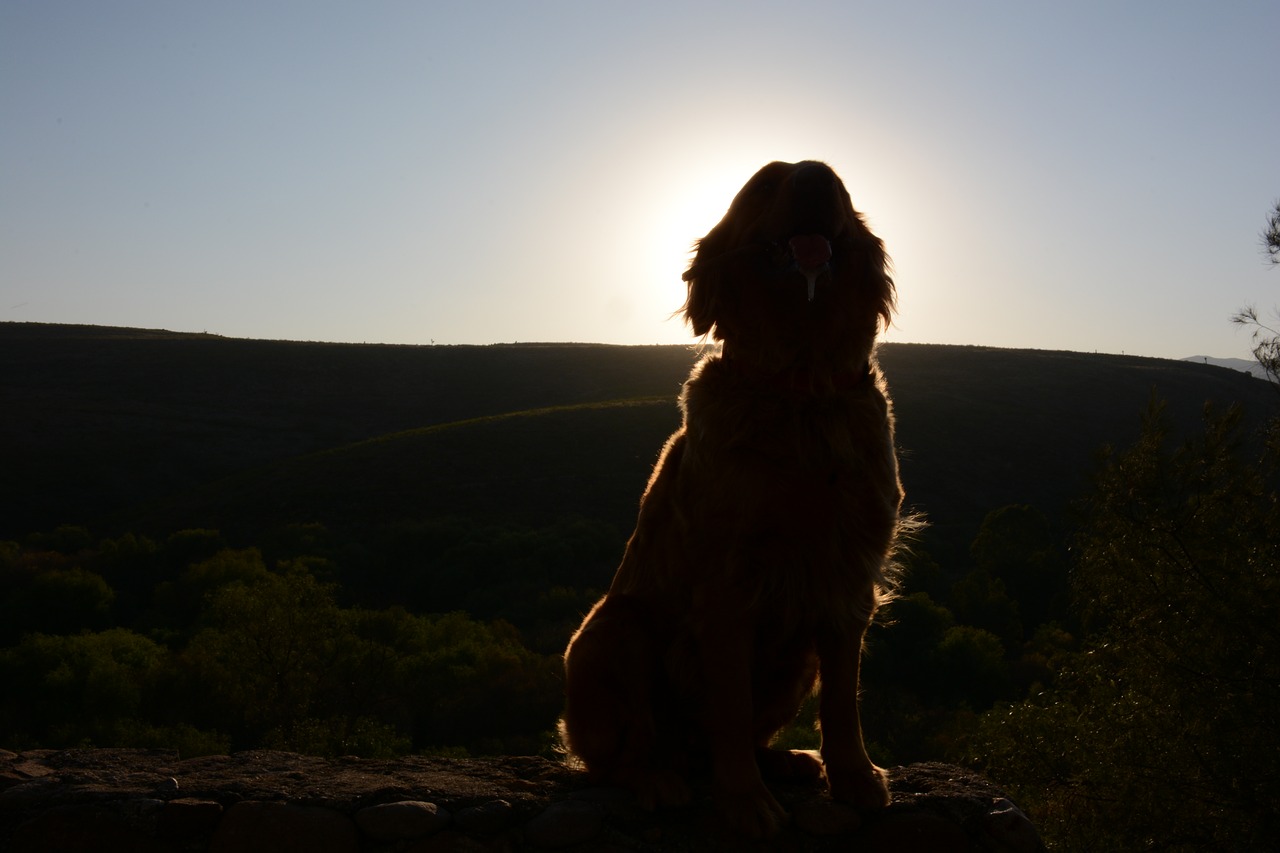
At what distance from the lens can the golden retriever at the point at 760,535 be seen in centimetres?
328

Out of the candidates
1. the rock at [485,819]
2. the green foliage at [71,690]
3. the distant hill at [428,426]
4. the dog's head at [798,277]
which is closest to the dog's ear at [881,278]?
the dog's head at [798,277]

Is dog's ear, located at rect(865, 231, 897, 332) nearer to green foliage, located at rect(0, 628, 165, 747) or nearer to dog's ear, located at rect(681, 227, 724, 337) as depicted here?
dog's ear, located at rect(681, 227, 724, 337)

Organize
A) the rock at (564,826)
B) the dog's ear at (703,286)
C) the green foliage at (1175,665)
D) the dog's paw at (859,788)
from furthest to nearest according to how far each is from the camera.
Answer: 1. the green foliage at (1175,665)
2. the dog's ear at (703,286)
3. the dog's paw at (859,788)
4. the rock at (564,826)

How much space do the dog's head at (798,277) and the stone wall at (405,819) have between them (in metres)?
1.67

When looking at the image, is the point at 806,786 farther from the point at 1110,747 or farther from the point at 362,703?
the point at 362,703

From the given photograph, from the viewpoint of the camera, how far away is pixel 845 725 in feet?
11.4

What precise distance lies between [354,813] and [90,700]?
15971 mm

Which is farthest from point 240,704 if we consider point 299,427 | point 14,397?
point 14,397

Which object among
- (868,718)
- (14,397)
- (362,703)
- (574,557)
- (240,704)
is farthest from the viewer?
(14,397)

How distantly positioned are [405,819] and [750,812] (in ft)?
3.88

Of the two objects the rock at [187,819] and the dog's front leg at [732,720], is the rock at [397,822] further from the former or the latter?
the dog's front leg at [732,720]

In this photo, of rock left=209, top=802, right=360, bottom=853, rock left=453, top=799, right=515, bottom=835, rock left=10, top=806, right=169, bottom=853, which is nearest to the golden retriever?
rock left=453, top=799, right=515, bottom=835

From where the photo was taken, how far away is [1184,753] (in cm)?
650

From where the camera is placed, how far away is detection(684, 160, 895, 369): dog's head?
3.40 meters
